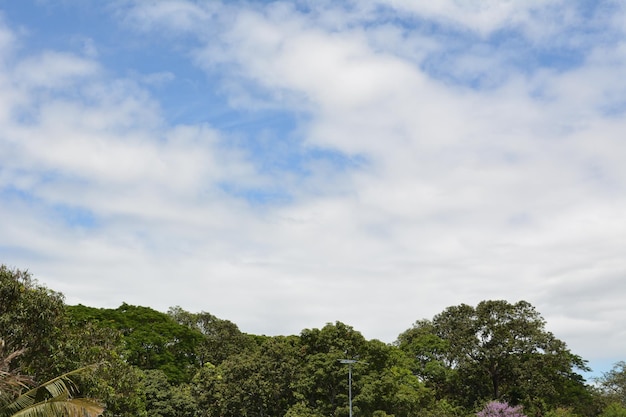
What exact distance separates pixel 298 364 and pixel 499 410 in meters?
17.9

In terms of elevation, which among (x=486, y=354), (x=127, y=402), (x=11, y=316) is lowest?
(x=127, y=402)

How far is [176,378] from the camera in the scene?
62.5 meters

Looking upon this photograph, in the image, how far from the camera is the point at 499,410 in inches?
1999

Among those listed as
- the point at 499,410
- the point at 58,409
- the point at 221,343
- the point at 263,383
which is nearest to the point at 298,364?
the point at 263,383

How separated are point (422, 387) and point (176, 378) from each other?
24.8 m

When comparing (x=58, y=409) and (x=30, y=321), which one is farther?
(x=30, y=321)

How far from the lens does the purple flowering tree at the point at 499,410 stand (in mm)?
50500

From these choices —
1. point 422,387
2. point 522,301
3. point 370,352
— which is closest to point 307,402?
point 370,352

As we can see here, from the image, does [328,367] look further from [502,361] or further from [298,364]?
[502,361]

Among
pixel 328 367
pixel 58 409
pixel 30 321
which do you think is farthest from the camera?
pixel 328 367

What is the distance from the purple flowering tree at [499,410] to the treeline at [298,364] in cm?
270

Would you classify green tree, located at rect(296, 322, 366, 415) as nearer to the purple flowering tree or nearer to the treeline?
the treeline

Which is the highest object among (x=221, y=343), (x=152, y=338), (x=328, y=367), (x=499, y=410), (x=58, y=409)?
(x=221, y=343)

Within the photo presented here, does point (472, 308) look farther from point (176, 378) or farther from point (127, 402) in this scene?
point (127, 402)
